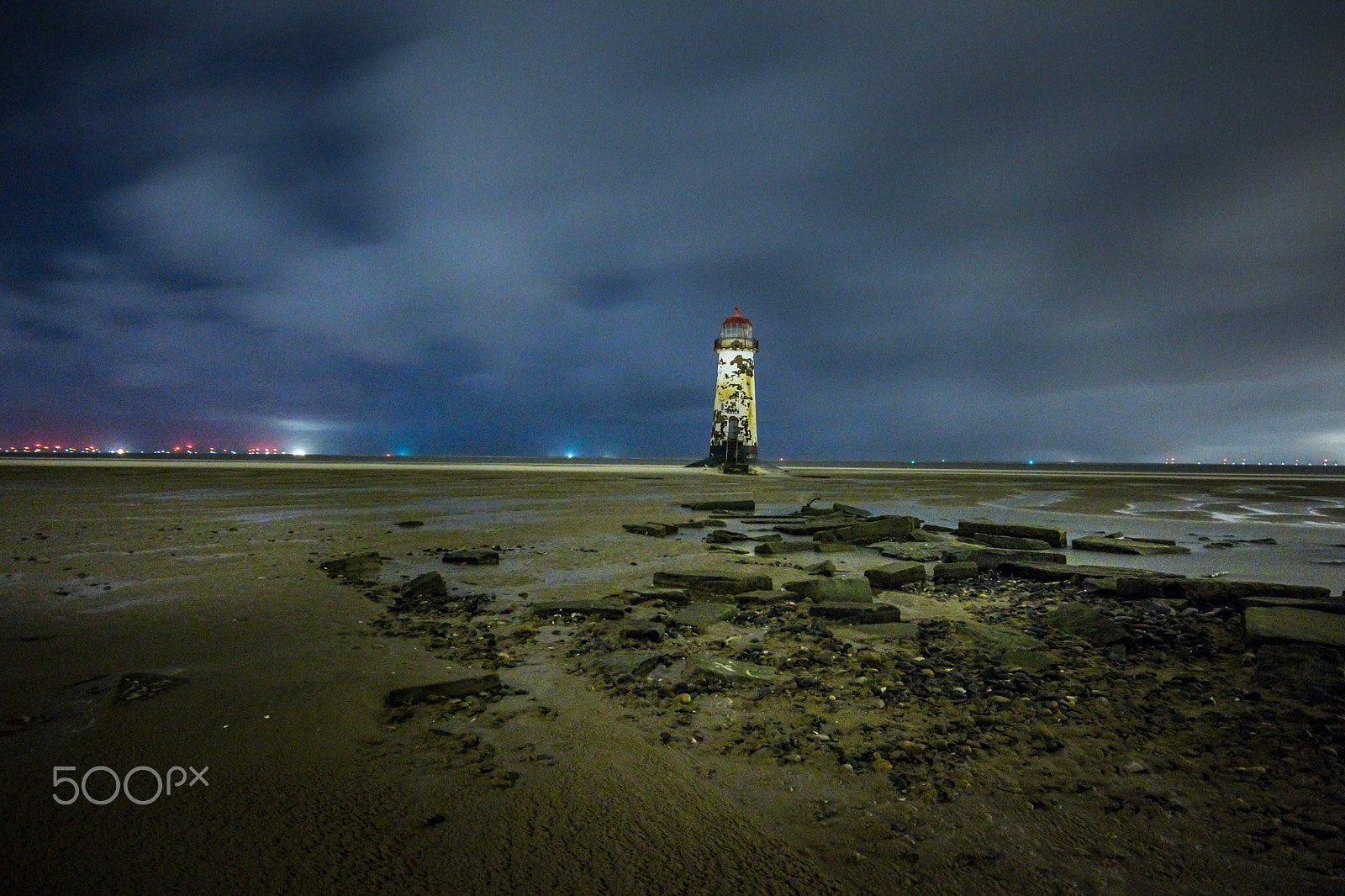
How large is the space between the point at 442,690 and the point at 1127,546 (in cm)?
1145

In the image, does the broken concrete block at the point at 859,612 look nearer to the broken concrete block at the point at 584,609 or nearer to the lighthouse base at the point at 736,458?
the broken concrete block at the point at 584,609

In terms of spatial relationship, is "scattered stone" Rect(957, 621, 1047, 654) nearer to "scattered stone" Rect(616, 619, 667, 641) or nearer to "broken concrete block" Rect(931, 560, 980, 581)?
"broken concrete block" Rect(931, 560, 980, 581)

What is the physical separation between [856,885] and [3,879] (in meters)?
2.94

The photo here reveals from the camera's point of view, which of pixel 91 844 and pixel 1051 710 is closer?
pixel 91 844

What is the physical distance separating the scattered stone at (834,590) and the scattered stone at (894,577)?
94 cm

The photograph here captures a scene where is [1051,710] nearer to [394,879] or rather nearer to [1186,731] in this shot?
[1186,731]

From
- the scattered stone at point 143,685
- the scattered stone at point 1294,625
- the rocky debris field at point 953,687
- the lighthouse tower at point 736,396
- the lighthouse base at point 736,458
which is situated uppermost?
the lighthouse tower at point 736,396

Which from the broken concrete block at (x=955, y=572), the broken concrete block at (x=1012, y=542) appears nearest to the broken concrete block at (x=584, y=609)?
the broken concrete block at (x=955, y=572)

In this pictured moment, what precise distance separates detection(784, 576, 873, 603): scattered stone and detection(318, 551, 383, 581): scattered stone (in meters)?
5.25

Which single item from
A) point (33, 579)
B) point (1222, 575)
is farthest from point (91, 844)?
point (1222, 575)

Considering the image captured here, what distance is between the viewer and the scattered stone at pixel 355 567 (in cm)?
775

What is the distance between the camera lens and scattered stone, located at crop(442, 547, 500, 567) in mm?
8823

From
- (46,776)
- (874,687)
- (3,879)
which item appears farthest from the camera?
(874,687)

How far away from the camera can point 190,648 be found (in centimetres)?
475
